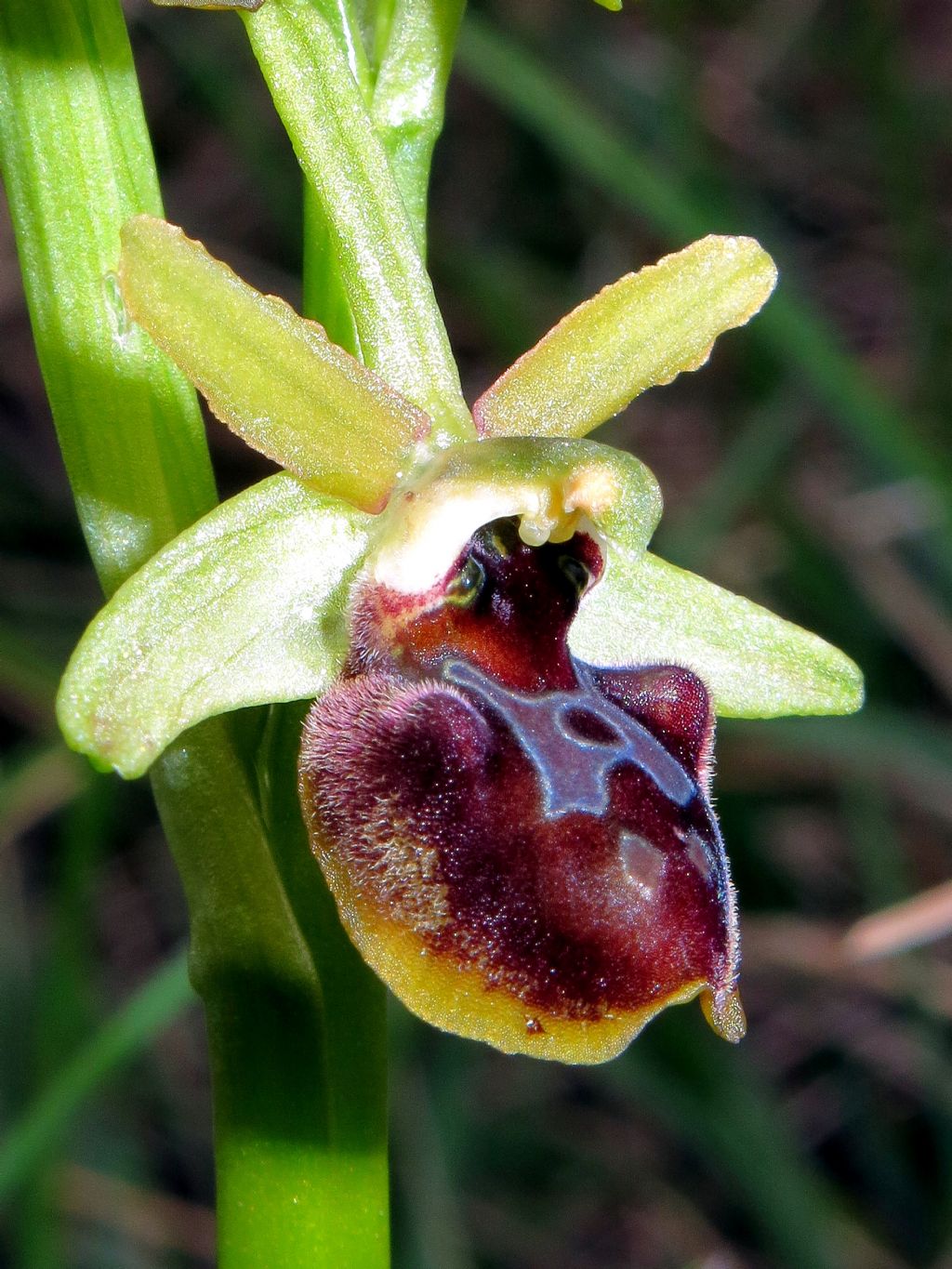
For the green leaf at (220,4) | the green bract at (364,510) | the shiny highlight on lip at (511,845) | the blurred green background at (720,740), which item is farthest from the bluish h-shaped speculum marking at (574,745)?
the blurred green background at (720,740)

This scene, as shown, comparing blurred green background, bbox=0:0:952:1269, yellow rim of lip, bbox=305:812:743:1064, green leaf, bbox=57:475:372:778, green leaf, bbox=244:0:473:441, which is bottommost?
blurred green background, bbox=0:0:952:1269

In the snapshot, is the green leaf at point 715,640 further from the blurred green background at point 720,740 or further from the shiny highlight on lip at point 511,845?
the blurred green background at point 720,740

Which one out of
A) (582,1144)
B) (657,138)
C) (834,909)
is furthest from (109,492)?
(657,138)

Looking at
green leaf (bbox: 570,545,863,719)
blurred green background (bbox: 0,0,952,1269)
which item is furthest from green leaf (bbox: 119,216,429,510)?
blurred green background (bbox: 0,0,952,1269)

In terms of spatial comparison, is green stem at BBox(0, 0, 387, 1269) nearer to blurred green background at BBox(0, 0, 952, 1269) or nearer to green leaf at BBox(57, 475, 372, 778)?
green leaf at BBox(57, 475, 372, 778)

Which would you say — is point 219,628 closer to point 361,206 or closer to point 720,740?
point 361,206

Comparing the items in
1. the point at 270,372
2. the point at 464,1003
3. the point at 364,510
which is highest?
the point at 270,372

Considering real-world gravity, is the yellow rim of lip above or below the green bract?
below

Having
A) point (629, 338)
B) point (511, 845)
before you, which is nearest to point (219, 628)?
point (511, 845)

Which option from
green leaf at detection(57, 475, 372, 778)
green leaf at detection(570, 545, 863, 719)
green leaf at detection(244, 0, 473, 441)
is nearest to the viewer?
green leaf at detection(57, 475, 372, 778)
